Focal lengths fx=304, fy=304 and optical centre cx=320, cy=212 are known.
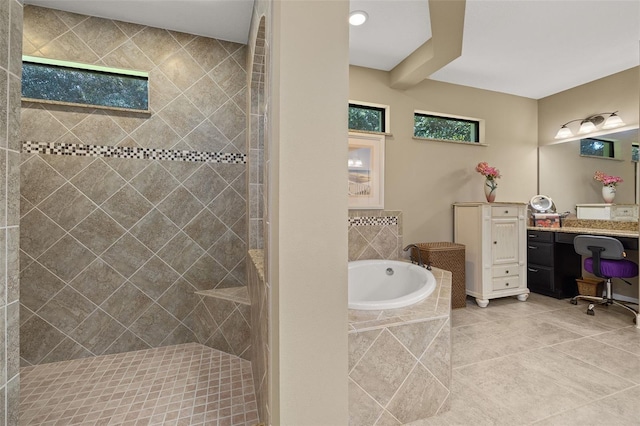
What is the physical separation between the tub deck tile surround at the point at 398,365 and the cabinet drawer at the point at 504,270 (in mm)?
2135

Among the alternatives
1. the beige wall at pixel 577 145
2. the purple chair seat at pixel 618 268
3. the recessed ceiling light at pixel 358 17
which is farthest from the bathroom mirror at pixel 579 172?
the recessed ceiling light at pixel 358 17

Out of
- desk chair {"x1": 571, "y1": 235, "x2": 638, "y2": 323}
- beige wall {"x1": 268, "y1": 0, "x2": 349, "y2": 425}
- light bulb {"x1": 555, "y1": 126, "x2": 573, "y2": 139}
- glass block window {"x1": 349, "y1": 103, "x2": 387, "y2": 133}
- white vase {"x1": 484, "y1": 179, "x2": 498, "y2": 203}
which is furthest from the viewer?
light bulb {"x1": 555, "y1": 126, "x2": 573, "y2": 139}

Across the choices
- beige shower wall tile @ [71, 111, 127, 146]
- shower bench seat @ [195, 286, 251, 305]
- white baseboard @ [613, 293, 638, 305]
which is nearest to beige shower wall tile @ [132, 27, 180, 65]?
beige shower wall tile @ [71, 111, 127, 146]

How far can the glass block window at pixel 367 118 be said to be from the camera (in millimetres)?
3445

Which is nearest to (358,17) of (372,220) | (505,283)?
(372,220)

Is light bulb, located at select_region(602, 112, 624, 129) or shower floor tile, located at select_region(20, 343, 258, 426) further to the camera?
light bulb, located at select_region(602, 112, 624, 129)

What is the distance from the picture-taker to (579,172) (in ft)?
12.7

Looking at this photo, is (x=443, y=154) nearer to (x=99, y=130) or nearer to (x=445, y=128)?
(x=445, y=128)

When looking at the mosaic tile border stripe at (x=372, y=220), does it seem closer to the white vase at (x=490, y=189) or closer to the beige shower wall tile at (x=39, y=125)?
the white vase at (x=490, y=189)

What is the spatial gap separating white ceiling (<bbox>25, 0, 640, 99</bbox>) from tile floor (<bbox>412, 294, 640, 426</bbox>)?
2659mm

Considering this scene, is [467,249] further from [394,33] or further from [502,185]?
[394,33]

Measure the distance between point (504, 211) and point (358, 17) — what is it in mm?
2568

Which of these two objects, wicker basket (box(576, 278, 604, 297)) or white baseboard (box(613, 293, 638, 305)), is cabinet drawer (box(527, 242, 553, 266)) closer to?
wicker basket (box(576, 278, 604, 297))

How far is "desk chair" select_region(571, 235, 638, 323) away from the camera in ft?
9.31
